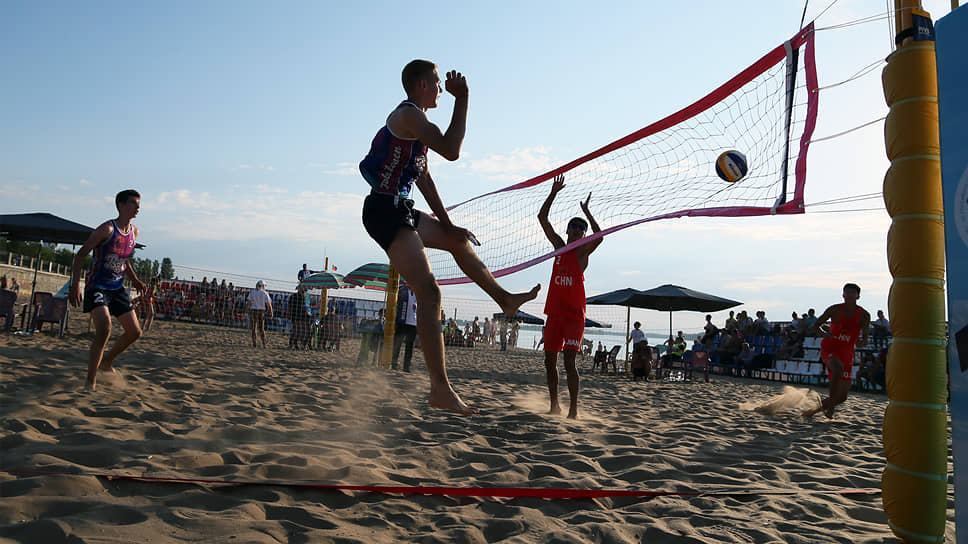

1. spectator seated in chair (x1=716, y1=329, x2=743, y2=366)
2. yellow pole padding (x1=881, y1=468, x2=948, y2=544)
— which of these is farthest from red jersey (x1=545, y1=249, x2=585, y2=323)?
spectator seated in chair (x1=716, y1=329, x2=743, y2=366)

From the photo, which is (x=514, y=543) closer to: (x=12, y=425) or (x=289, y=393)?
(x=12, y=425)

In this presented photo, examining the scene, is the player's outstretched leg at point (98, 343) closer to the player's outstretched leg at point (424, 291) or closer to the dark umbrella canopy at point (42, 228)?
the player's outstretched leg at point (424, 291)

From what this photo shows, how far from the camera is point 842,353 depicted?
5.96m

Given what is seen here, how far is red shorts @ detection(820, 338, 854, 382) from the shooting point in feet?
19.3

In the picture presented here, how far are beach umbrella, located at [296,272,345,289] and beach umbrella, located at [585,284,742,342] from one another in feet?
20.2

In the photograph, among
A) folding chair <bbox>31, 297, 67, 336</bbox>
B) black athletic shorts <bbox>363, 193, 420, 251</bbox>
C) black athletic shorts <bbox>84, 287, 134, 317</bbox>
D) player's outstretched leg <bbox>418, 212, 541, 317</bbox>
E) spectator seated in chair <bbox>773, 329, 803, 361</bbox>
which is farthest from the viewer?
spectator seated in chair <bbox>773, 329, 803, 361</bbox>

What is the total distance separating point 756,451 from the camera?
3809 millimetres

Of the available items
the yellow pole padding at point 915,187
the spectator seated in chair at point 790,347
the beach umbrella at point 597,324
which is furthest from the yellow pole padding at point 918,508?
the beach umbrella at point 597,324

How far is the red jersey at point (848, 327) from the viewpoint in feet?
19.3

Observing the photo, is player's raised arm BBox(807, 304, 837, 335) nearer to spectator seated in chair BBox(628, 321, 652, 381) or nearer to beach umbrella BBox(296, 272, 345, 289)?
spectator seated in chair BBox(628, 321, 652, 381)

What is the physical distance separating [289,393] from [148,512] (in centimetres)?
298

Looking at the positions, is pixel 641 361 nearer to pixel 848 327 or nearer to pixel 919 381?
pixel 848 327

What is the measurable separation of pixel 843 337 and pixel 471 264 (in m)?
4.83

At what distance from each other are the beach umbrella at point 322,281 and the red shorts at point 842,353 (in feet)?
30.4
